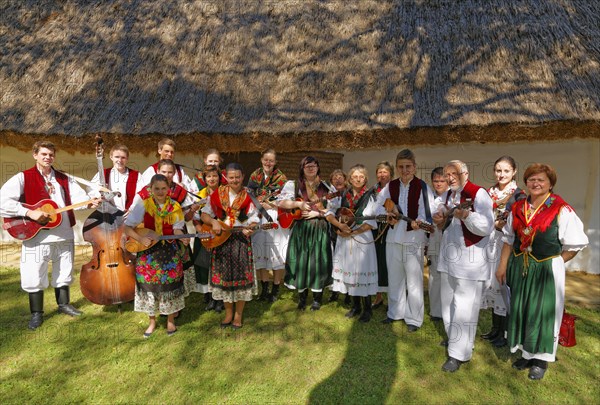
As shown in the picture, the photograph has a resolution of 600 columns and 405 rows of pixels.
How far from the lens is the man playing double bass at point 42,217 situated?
116 inches

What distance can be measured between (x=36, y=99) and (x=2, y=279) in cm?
264

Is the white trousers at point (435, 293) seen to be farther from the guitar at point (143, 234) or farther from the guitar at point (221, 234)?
the guitar at point (143, 234)

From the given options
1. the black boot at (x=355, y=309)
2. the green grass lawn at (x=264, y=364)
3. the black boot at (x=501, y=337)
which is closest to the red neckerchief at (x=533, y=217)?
the black boot at (x=501, y=337)

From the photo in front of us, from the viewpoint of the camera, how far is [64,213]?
3.25 m

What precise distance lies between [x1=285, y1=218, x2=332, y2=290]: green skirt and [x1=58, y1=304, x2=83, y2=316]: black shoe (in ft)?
7.53

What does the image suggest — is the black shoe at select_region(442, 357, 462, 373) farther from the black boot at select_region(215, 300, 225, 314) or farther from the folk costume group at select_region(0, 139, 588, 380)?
the black boot at select_region(215, 300, 225, 314)

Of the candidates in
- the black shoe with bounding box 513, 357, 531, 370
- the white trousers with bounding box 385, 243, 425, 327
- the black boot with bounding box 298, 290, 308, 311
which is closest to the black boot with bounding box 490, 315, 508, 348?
the black shoe with bounding box 513, 357, 531, 370

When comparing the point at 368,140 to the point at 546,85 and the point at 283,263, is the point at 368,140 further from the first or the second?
the point at 546,85

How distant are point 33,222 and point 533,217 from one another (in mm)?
4155

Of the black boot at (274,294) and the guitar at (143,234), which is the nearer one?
the guitar at (143,234)

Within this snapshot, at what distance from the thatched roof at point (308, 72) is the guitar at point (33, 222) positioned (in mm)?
1725

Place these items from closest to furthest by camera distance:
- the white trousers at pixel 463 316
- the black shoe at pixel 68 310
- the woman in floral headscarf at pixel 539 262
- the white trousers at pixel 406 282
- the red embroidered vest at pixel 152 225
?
the woman in floral headscarf at pixel 539 262, the white trousers at pixel 463 316, the red embroidered vest at pixel 152 225, the white trousers at pixel 406 282, the black shoe at pixel 68 310

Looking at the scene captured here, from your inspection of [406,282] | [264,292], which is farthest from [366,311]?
[264,292]

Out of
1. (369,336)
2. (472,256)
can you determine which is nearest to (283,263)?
(369,336)
